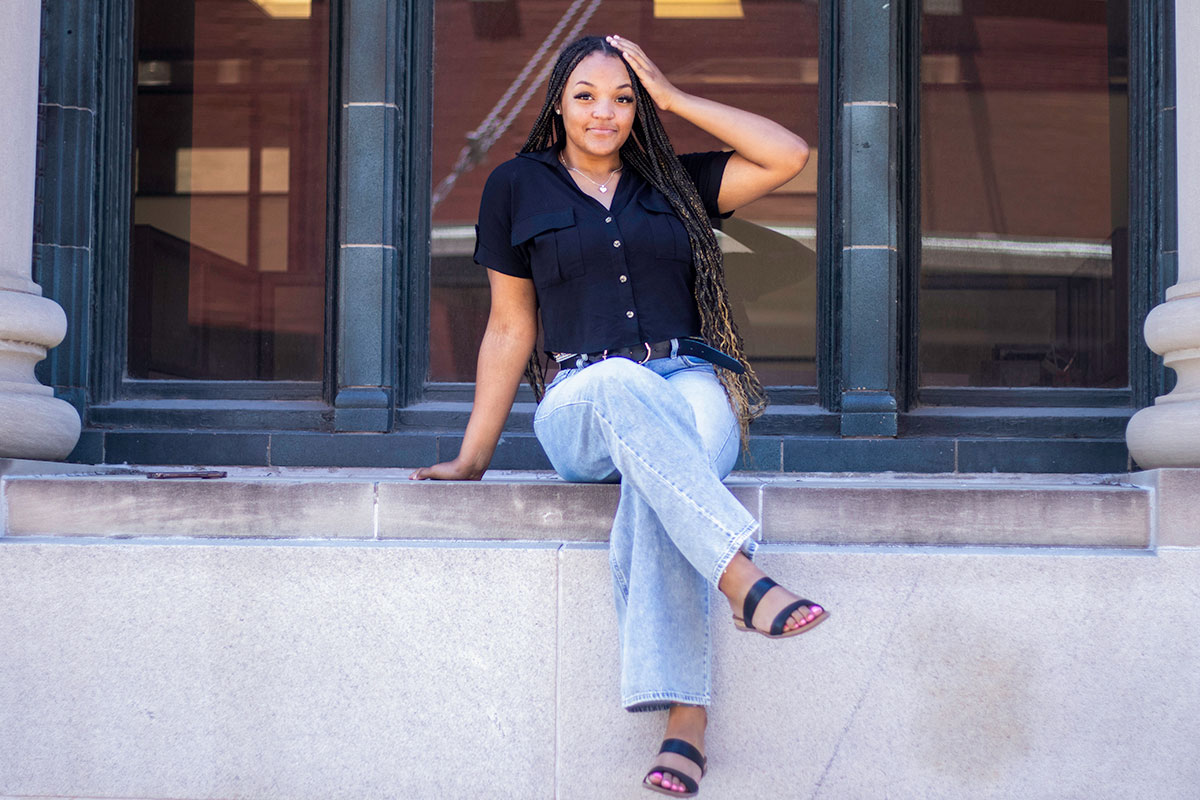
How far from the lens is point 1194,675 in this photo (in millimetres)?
3322

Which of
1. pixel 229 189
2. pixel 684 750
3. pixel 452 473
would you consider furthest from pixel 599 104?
pixel 229 189

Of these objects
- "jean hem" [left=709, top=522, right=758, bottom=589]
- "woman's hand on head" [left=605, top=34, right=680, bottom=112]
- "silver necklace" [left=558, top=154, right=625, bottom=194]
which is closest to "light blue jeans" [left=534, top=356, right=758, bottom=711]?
"jean hem" [left=709, top=522, right=758, bottom=589]

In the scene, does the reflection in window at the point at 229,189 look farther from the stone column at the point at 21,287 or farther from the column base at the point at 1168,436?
the column base at the point at 1168,436

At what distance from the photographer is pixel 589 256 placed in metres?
3.67

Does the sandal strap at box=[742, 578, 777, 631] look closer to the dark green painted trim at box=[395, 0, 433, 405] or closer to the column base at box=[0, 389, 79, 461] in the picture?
the column base at box=[0, 389, 79, 461]

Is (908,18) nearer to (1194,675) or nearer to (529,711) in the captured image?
(1194,675)

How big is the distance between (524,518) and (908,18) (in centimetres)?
353

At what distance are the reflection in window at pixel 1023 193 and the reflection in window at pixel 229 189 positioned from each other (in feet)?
10.3

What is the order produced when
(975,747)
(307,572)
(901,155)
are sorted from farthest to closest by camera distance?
(901,155)
(307,572)
(975,747)

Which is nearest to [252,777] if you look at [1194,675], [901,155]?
[1194,675]

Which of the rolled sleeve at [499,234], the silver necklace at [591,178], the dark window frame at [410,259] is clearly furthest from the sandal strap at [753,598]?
the dark window frame at [410,259]

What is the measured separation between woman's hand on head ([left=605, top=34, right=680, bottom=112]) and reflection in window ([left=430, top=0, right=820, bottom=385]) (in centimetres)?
223

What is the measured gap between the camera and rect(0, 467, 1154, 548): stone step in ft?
11.7

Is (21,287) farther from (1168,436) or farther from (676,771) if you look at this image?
(1168,436)
